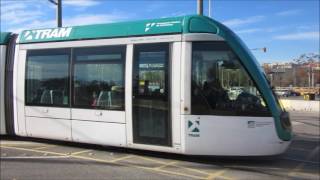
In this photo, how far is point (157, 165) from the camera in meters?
9.45

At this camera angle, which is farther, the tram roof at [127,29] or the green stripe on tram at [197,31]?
the tram roof at [127,29]

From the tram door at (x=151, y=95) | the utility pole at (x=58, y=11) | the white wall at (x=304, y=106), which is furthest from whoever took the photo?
the white wall at (x=304, y=106)

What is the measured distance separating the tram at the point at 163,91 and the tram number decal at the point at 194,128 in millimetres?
19

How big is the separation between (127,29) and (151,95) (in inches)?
61.0

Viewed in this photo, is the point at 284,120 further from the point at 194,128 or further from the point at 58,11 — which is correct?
the point at 58,11

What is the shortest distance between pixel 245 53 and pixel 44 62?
16.2ft

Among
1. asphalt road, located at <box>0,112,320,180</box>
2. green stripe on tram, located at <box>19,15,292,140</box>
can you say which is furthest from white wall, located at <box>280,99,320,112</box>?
green stripe on tram, located at <box>19,15,292,140</box>

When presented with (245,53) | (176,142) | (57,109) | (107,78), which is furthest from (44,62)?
(245,53)

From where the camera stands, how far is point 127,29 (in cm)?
1041

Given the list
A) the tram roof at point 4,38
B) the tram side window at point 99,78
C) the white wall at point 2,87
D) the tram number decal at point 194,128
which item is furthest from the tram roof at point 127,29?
the tram number decal at point 194,128

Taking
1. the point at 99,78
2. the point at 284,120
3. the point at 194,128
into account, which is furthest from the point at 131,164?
the point at 284,120

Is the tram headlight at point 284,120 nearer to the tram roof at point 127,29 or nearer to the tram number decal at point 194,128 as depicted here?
the tram number decal at point 194,128

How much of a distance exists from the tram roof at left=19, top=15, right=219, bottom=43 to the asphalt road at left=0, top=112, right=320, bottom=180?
8.42 ft

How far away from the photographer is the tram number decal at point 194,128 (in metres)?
9.49
